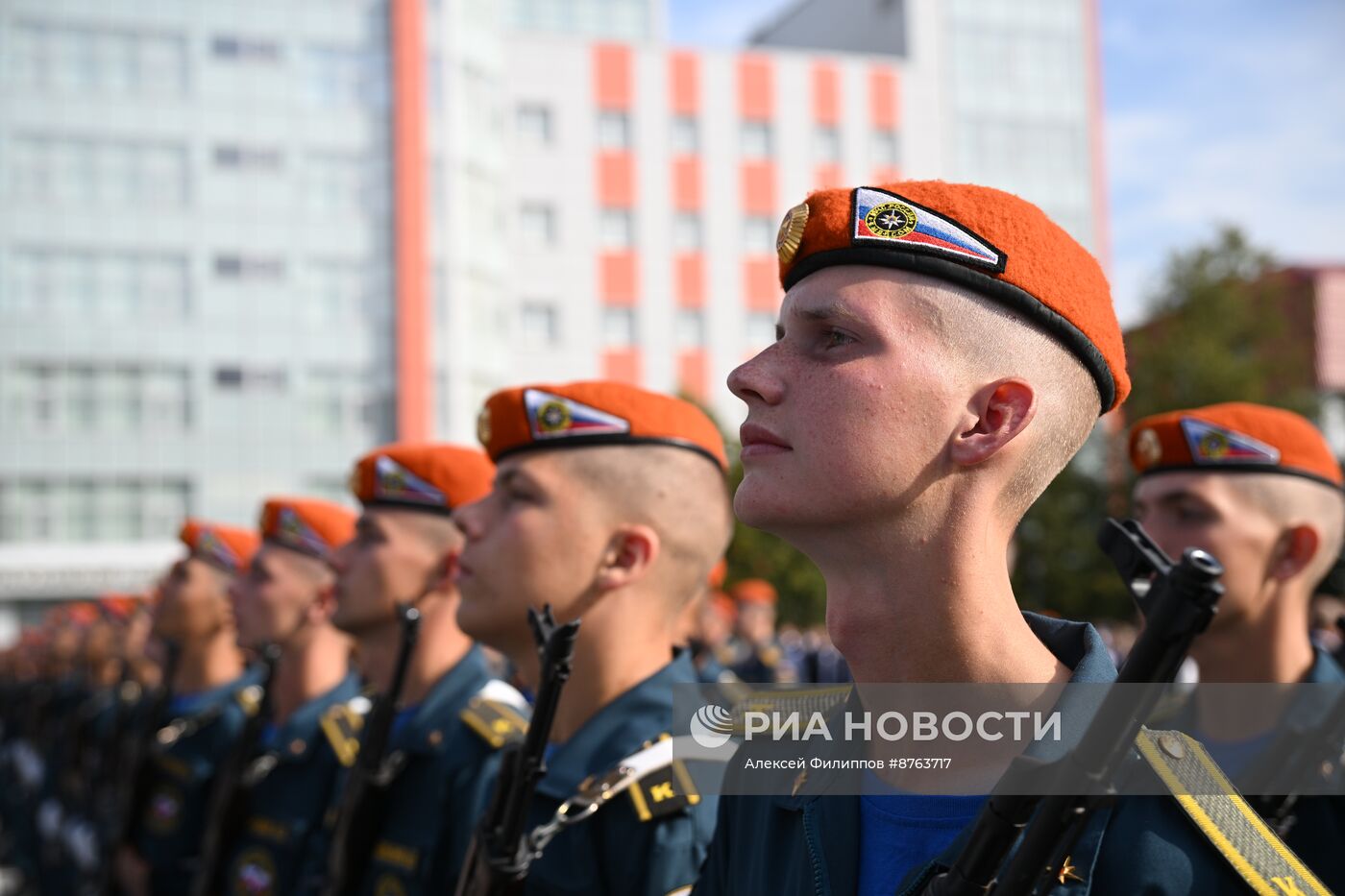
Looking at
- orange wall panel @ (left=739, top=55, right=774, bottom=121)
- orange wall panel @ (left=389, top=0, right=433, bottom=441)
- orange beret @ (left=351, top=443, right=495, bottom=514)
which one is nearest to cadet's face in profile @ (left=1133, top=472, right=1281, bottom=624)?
orange beret @ (left=351, top=443, right=495, bottom=514)

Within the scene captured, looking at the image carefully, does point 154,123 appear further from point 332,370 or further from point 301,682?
point 301,682

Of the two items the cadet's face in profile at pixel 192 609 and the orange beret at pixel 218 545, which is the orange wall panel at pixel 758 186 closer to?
the orange beret at pixel 218 545

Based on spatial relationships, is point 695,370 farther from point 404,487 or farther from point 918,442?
point 918,442

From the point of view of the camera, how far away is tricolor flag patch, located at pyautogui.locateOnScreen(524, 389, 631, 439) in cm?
384

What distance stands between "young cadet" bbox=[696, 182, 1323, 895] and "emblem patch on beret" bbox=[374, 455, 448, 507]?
119 inches

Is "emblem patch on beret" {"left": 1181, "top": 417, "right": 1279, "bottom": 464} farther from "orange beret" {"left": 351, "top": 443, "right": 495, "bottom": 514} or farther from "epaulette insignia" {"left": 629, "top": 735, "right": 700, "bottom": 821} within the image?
"orange beret" {"left": 351, "top": 443, "right": 495, "bottom": 514}

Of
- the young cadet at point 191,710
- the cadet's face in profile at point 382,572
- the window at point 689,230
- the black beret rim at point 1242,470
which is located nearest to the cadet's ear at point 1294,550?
the black beret rim at point 1242,470

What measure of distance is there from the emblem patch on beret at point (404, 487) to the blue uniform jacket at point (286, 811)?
1.10m

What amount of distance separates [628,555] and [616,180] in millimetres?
38323

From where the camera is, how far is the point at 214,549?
8156 millimetres

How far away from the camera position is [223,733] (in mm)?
6871

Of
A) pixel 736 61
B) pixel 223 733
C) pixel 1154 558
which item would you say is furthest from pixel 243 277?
pixel 1154 558

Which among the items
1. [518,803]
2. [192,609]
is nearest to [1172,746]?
[518,803]

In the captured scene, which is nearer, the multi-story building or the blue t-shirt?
the blue t-shirt
